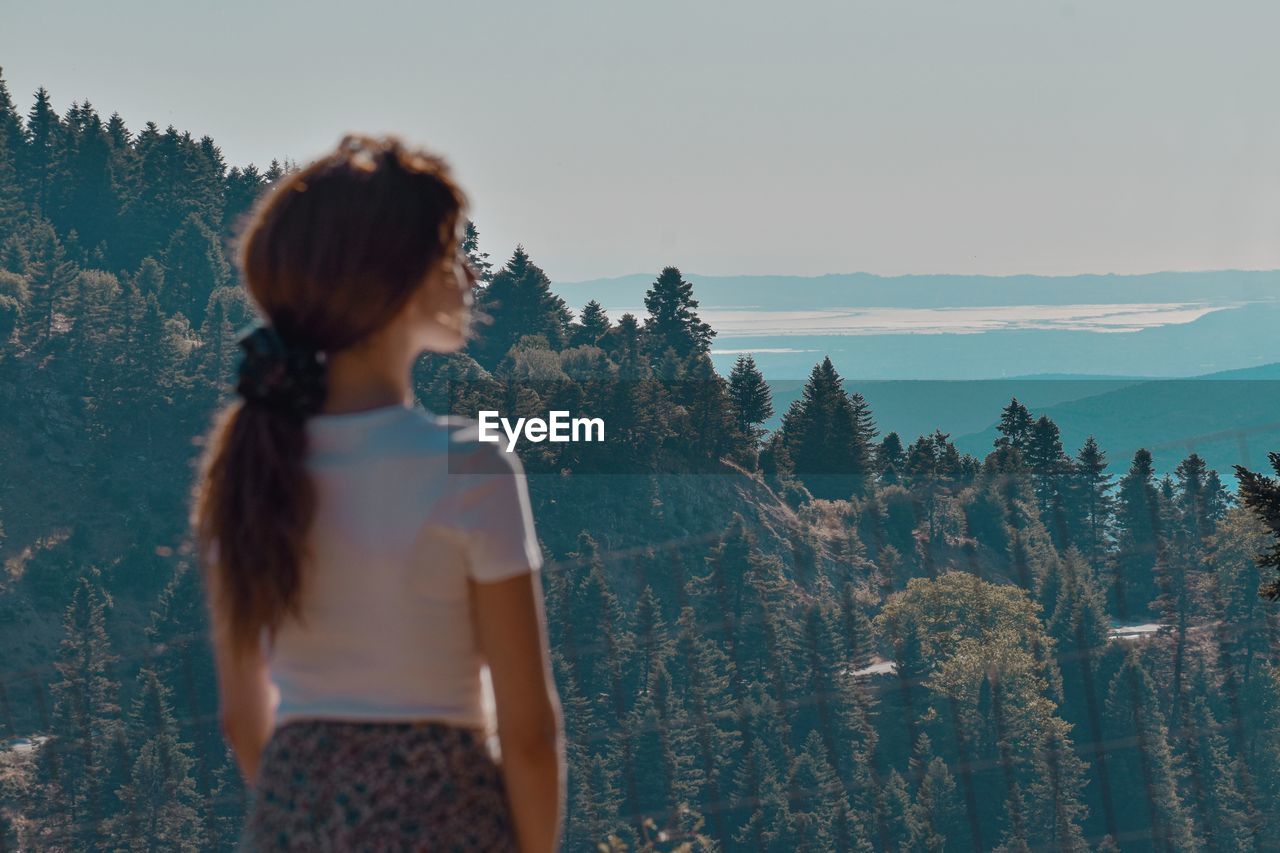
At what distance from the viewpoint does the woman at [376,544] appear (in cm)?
172

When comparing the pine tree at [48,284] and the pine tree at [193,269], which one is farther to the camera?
the pine tree at [193,269]

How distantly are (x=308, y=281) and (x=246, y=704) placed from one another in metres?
0.56

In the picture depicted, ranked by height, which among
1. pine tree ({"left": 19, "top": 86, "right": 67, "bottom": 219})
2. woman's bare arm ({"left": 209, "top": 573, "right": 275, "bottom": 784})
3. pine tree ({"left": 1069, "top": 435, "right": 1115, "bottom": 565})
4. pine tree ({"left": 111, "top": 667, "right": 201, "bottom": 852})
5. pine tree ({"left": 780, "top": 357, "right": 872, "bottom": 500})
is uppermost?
pine tree ({"left": 19, "top": 86, "right": 67, "bottom": 219})

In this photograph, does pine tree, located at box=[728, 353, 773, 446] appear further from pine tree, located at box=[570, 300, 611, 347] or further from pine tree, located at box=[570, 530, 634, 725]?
pine tree, located at box=[570, 530, 634, 725]

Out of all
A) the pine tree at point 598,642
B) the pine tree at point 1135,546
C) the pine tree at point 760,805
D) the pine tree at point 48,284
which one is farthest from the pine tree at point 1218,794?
the pine tree at point 48,284

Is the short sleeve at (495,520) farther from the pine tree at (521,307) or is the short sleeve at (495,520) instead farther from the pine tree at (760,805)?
the pine tree at (521,307)

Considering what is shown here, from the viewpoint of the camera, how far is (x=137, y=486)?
88.1m

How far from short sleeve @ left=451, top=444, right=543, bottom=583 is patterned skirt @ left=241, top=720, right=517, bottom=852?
8.7 inches

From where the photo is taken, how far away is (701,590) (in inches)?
2889

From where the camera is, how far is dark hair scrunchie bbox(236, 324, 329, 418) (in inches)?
68.2

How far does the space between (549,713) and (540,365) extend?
84.7 meters

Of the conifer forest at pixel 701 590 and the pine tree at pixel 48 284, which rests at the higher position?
the pine tree at pixel 48 284

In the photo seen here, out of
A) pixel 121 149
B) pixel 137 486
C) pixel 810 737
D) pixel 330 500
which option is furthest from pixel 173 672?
pixel 330 500

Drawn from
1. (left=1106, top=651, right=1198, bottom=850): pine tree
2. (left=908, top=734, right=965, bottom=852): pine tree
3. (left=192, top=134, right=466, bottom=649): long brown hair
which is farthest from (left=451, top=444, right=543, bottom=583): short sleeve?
(left=1106, top=651, right=1198, bottom=850): pine tree
